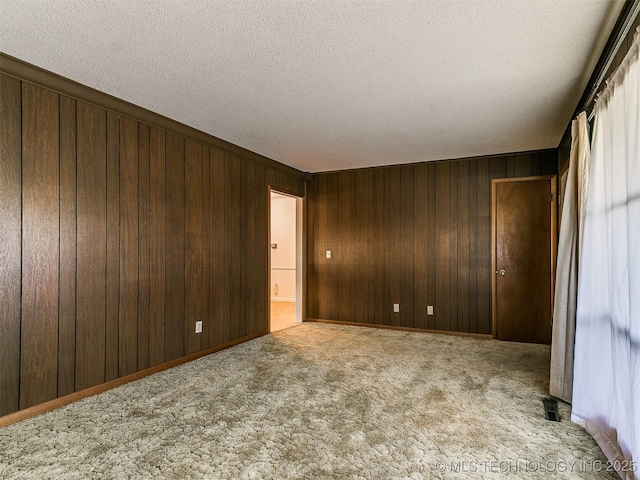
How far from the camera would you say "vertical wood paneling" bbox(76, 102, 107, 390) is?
293 cm

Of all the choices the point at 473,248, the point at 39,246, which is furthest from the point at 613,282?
the point at 39,246

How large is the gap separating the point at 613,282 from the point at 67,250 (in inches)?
140

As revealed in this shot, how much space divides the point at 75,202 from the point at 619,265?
356 cm

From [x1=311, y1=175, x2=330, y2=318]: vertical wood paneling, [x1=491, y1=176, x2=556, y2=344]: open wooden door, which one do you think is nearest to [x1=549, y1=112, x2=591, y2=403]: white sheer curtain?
[x1=491, y1=176, x2=556, y2=344]: open wooden door

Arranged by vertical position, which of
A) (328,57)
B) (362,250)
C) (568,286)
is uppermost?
(328,57)

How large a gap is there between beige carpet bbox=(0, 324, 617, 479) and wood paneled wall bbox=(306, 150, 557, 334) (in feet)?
4.86

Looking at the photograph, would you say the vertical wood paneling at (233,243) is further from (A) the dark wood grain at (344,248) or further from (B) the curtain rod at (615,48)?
(B) the curtain rod at (615,48)

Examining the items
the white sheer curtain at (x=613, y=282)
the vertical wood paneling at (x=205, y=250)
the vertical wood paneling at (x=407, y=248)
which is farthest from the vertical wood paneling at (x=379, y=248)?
the white sheer curtain at (x=613, y=282)

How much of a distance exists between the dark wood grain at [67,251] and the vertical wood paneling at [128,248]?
399 millimetres

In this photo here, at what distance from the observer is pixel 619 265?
6.40 feet

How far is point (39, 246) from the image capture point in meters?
2.68

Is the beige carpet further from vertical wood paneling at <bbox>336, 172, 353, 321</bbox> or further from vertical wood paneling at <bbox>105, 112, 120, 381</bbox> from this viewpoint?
vertical wood paneling at <bbox>336, 172, 353, 321</bbox>

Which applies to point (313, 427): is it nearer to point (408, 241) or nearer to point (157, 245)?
point (157, 245)

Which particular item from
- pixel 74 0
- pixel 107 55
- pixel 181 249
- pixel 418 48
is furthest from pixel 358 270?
pixel 74 0
